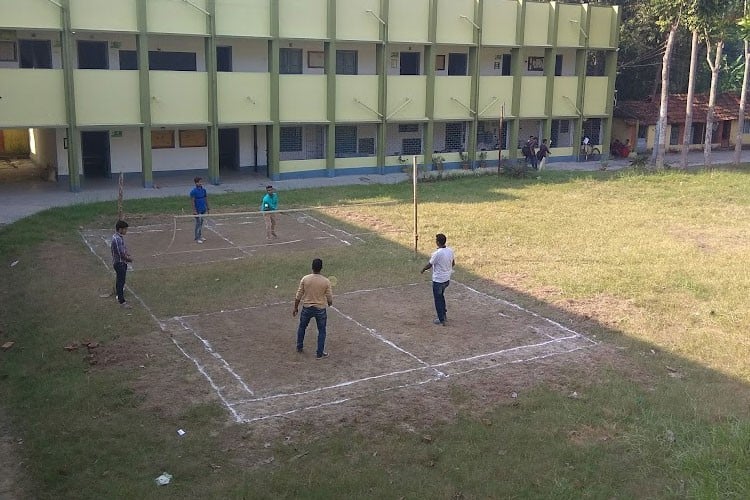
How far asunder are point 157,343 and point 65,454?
144 inches

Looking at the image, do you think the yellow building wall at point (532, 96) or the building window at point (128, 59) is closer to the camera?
the building window at point (128, 59)

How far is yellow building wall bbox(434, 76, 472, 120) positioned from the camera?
110ft

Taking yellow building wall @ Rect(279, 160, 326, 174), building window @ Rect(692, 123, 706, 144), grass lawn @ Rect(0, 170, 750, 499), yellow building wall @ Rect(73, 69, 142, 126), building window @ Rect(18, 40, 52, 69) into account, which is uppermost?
building window @ Rect(18, 40, 52, 69)

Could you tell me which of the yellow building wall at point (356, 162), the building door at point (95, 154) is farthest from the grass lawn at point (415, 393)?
the yellow building wall at point (356, 162)

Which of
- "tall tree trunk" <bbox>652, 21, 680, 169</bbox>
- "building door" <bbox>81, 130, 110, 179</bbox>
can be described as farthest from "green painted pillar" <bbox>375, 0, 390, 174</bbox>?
"tall tree trunk" <bbox>652, 21, 680, 169</bbox>

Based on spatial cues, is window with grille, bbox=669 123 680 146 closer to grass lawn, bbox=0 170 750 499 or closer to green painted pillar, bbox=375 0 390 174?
green painted pillar, bbox=375 0 390 174

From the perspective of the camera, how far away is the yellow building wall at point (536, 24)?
35.0 meters

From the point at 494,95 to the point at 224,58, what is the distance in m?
12.8

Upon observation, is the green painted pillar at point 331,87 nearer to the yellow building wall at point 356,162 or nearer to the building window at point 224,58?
the yellow building wall at point 356,162

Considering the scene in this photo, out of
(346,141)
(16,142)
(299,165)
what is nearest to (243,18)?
(299,165)

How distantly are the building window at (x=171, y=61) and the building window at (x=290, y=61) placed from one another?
360cm

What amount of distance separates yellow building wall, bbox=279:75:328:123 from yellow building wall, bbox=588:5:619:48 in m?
15.0

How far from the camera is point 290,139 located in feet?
104

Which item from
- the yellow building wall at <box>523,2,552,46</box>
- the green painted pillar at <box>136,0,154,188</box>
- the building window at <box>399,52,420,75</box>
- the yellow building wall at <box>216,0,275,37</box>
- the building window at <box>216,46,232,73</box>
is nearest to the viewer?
the green painted pillar at <box>136,0,154,188</box>
